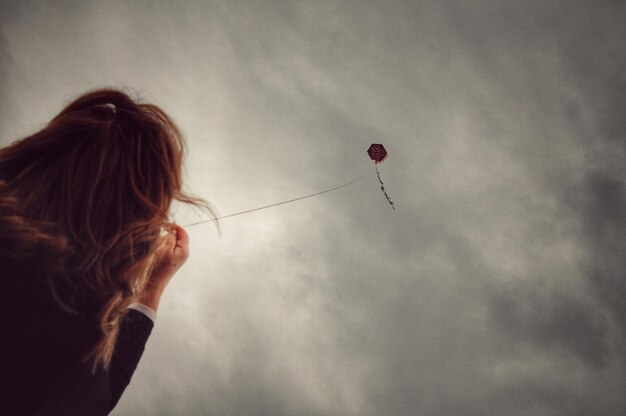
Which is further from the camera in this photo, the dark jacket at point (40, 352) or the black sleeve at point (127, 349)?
the black sleeve at point (127, 349)

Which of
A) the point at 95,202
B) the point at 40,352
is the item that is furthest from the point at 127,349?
the point at 95,202

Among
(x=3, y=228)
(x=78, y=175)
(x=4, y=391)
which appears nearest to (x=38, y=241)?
(x=3, y=228)

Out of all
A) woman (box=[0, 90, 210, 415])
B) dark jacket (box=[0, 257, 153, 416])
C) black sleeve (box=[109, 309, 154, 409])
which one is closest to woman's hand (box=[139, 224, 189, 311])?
woman (box=[0, 90, 210, 415])

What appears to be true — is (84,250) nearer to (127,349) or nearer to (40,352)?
(40,352)

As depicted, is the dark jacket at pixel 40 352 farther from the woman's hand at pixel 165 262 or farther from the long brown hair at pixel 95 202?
the woman's hand at pixel 165 262

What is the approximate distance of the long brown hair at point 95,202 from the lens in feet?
6.14

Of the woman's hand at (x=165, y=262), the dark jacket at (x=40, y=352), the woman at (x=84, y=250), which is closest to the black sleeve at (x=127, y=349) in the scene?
the woman at (x=84, y=250)

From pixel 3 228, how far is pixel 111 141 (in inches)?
29.1

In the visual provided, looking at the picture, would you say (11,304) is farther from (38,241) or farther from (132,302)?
(132,302)

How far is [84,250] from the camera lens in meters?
2.00

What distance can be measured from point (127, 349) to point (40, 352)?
0.55m

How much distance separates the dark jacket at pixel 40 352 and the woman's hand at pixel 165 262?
502 mm

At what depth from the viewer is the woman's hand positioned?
2.39 metres

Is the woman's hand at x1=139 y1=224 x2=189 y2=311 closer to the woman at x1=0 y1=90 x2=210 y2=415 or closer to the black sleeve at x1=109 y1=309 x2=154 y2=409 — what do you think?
the woman at x1=0 y1=90 x2=210 y2=415
